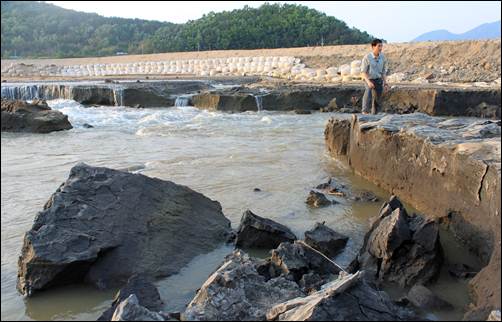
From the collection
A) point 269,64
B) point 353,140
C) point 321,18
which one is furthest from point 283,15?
point 353,140

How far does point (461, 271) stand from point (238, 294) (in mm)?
1761

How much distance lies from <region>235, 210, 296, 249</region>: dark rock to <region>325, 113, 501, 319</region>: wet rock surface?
Result: 1503mm

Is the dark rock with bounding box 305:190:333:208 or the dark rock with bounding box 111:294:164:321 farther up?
the dark rock with bounding box 111:294:164:321

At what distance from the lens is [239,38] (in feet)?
188

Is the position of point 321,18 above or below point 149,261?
above

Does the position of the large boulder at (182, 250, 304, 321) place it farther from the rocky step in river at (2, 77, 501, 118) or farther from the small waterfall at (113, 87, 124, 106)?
the small waterfall at (113, 87, 124, 106)

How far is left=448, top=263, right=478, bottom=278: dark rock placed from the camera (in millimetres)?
3539

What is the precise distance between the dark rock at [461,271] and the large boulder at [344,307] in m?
1.03

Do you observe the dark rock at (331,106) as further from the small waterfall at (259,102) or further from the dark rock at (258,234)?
the dark rock at (258,234)

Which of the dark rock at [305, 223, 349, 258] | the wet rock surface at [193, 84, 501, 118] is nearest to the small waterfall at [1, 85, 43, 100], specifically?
the wet rock surface at [193, 84, 501, 118]

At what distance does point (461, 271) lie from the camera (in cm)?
359

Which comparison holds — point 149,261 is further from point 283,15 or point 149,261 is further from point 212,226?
point 283,15

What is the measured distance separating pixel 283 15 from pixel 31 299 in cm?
6179

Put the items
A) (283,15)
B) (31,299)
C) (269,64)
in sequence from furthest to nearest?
(283,15) → (269,64) → (31,299)
